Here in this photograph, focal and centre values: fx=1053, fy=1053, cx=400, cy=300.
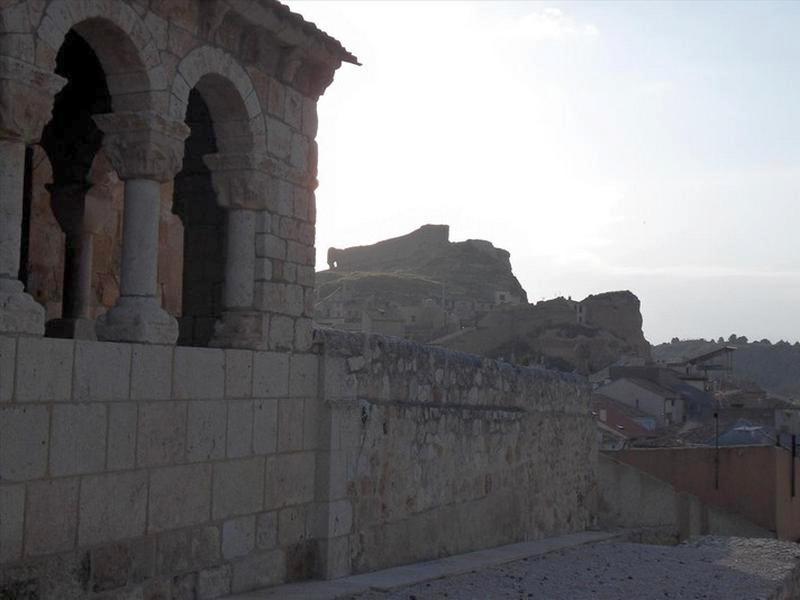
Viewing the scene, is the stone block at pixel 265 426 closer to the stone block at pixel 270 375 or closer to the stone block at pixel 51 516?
the stone block at pixel 270 375

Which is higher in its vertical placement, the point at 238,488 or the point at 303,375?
the point at 303,375

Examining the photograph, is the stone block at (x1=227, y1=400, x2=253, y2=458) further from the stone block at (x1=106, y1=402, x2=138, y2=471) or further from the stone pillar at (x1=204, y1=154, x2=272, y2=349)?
the stone block at (x1=106, y1=402, x2=138, y2=471)

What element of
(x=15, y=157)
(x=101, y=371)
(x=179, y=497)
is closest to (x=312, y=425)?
(x=179, y=497)

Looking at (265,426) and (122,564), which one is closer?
(122,564)

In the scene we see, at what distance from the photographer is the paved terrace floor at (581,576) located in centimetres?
714

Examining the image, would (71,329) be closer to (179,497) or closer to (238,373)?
(238,373)

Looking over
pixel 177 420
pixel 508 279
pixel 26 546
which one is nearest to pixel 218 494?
pixel 177 420

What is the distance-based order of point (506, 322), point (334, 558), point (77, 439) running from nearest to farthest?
point (77, 439), point (334, 558), point (506, 322)

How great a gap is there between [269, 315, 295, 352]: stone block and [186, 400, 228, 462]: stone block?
0.71 metres

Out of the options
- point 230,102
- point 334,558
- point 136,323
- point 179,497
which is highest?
point 230,102

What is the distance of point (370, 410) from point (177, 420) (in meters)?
2.30

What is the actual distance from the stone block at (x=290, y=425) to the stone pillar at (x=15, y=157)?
7.56 ft

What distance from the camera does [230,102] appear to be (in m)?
6.80

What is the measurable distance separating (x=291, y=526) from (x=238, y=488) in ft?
2.36
